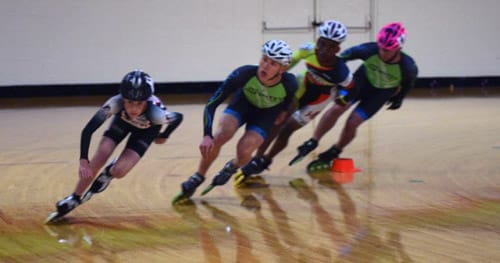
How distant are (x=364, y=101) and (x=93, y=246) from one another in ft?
12.8

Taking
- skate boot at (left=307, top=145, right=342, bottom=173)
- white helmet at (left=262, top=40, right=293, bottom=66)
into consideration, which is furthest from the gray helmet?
skate boot at (left=307, top=145, right=342, bottom=173)

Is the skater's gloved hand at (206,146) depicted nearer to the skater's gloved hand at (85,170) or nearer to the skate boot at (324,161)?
the skater's gloved hand at (85,170)

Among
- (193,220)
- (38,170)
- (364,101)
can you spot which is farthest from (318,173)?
(38,170)

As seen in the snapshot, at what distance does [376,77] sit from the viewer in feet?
26.8

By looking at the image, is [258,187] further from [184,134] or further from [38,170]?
[184,134]

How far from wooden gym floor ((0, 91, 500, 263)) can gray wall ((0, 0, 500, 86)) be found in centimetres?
532

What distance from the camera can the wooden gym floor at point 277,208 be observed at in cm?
507

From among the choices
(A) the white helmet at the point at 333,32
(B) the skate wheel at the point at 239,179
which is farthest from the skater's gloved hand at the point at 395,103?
(B) the skate wheel at the point at 239,179

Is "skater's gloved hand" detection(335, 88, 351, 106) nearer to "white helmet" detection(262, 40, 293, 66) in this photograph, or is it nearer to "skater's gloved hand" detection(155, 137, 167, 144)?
"white helmet" detection(262, 40, 293, 66)

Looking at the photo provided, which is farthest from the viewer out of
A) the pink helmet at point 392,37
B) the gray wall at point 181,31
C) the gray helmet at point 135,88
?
the gray wall at point 181,31

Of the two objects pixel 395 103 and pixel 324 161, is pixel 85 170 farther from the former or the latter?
pixel 395 103

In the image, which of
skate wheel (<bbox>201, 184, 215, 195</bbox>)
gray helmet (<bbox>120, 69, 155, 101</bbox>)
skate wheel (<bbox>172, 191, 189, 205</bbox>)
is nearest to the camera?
gray helmet (<bbox>120, 69, 155, 101</bbox>)

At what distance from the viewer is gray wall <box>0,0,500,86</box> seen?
617 inches

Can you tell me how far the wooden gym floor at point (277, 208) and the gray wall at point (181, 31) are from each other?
17.4 feet
